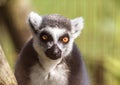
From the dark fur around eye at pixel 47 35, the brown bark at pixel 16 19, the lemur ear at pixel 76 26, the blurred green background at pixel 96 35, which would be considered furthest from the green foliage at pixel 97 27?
the dark fur around eye at pixel 47 35

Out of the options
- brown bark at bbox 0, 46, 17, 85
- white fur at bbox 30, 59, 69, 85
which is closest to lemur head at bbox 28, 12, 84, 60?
white fur at bbox 30, 59, 69, 85

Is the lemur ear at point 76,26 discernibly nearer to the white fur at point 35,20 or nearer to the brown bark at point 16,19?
the white fur at point 35,20

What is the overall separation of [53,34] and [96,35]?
2.37m

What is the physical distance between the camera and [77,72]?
471 cm

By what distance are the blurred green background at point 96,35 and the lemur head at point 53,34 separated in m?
1.33

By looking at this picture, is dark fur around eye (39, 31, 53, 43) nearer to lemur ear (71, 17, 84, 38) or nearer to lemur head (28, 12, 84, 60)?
lemur head (28, 12, 84, 60)

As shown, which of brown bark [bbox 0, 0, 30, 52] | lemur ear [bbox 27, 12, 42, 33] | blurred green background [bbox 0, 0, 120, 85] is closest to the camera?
lemur ear [bbox 27, 12, 42, 33]

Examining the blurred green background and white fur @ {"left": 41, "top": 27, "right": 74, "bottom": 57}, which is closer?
white fur @ {"left": 41, "top": 27, "right": 74, "bottom": 57}

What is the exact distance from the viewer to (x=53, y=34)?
4578 mm

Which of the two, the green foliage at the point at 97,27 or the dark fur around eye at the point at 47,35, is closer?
the dark fur around eye at the point at 47,35

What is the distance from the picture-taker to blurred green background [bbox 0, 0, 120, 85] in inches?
249

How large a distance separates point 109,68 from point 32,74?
1855 millimetres

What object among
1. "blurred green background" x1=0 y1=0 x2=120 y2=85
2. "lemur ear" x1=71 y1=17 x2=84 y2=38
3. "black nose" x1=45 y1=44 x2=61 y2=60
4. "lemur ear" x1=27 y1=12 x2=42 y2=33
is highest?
"lemur ear" x1=27 y1=12 x2=42 y2=33

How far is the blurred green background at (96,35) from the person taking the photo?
632cm
